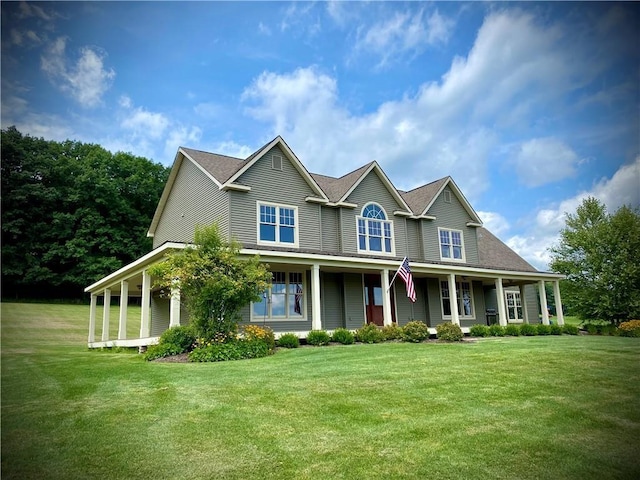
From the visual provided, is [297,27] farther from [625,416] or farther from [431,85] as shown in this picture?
[625,416]

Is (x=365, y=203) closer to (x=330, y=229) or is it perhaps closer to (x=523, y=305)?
(x=330, y=229)

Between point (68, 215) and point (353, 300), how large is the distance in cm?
3509

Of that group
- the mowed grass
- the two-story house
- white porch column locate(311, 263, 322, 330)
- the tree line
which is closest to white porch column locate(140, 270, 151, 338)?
the two-story house

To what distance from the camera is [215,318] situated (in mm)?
13133

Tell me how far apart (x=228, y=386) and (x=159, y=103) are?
6.26 m

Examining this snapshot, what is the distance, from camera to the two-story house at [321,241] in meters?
17.8

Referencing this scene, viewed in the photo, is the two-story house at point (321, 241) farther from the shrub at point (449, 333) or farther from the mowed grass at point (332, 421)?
the mowed grass at point (332, 421)

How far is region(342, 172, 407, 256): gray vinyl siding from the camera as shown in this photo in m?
21.0

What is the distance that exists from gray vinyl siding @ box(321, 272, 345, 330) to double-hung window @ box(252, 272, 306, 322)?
4.29 feet

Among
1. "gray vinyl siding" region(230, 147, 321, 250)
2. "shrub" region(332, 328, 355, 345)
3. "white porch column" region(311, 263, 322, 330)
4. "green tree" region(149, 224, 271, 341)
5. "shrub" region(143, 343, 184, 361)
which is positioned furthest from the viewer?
"gray vinyl siding" region(230, 147, 321, 250)

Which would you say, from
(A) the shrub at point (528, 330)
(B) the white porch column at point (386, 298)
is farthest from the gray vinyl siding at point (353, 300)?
(A) the shrub at point (528, 330)

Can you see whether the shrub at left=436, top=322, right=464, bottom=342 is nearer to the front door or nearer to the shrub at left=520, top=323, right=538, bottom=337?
the front door

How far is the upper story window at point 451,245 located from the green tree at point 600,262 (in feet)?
27.4

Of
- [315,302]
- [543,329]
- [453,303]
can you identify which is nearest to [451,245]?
[453,303]
